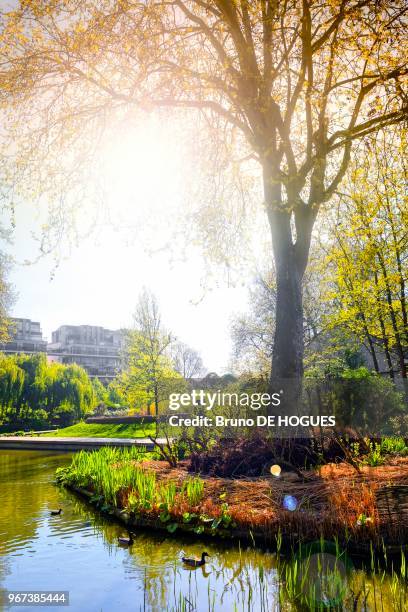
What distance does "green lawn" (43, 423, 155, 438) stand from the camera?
28033 mm

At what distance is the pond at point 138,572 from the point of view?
4520mm

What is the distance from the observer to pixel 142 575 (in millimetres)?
5289

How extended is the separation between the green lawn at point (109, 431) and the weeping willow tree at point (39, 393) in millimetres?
7258

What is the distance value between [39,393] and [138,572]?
37.0 metres

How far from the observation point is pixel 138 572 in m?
5.40

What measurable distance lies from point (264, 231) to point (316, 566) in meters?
11.7

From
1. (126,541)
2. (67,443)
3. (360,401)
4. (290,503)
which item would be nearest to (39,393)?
(67,443)

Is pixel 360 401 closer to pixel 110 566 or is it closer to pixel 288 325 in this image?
pixel 288 325

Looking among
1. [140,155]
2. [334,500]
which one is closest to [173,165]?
[140,155]

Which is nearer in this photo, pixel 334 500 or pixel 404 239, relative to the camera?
pixel 334 500

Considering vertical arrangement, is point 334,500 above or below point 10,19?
below

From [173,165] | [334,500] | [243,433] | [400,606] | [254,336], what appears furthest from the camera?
[254,336]

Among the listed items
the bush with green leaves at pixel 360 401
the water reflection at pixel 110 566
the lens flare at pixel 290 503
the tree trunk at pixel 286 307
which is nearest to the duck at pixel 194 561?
the water reflection at pixel 110 566

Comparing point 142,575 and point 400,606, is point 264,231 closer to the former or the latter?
point 142,575
